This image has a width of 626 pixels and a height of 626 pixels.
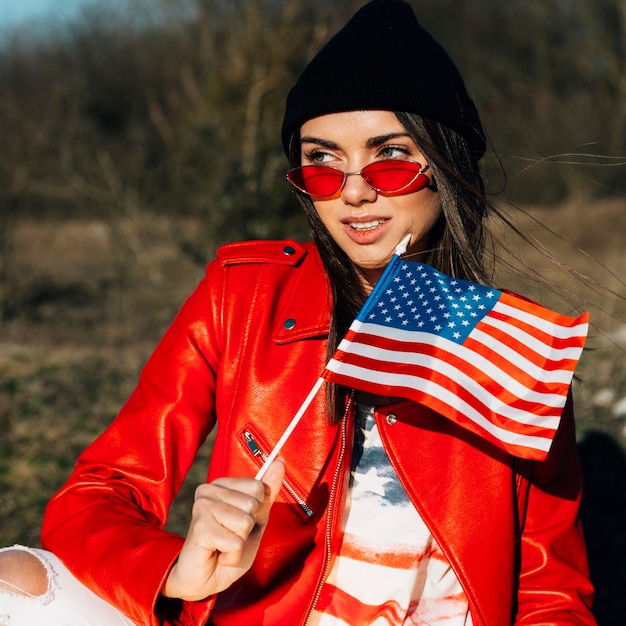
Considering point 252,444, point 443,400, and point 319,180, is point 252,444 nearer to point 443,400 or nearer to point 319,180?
point 443,400

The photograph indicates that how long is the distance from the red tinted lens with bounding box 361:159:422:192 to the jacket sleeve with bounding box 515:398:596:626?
0.66 m

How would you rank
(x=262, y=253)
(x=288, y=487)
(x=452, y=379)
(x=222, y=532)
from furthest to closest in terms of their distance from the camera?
(x=262, y=253) < (x=288, y=487) < (x=452, y=379) < (x=222, y=532)

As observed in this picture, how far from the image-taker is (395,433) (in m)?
2.04

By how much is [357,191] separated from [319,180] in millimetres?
110

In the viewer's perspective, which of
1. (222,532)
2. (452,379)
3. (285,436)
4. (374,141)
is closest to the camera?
(222,532)

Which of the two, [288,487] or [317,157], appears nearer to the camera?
[288,487]

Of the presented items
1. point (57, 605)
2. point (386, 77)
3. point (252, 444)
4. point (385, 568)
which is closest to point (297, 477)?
point (252, 444)

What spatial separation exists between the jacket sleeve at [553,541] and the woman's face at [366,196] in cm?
58

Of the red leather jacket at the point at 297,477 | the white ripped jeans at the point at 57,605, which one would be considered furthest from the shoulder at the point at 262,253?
the white ripped jeans at the point at 57,605

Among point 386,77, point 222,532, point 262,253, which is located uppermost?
point 386,77

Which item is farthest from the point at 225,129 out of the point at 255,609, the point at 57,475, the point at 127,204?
the point at 255,609

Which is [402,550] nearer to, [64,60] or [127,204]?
[127,204]

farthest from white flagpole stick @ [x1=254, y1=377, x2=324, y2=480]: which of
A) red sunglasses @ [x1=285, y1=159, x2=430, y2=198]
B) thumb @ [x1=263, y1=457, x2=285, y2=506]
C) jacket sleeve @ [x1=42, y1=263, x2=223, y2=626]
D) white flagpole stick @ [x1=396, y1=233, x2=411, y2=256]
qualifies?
red sunglasses @ [x1=285, y1=159, x2=430, y2=198]

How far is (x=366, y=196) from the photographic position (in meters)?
2.11
